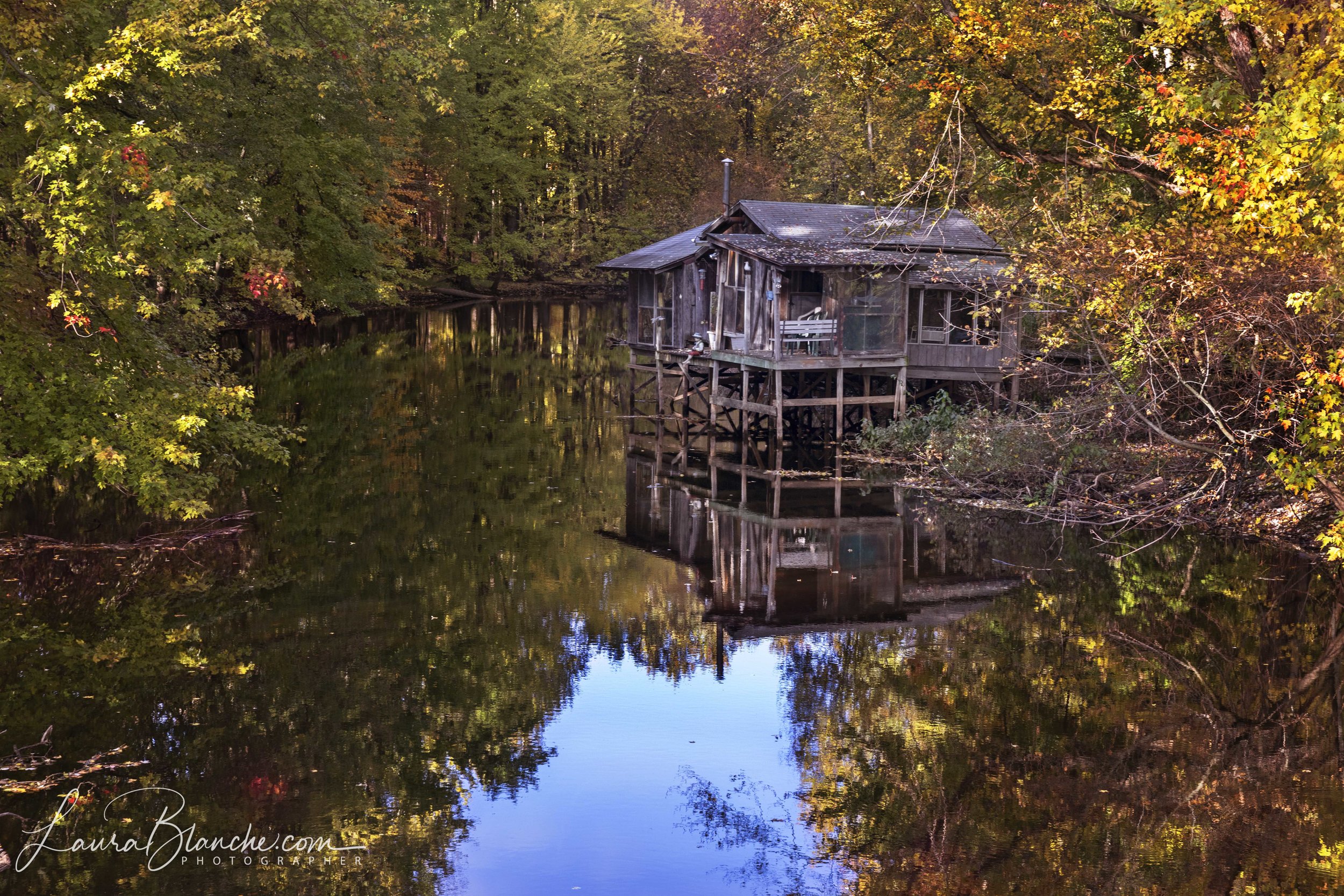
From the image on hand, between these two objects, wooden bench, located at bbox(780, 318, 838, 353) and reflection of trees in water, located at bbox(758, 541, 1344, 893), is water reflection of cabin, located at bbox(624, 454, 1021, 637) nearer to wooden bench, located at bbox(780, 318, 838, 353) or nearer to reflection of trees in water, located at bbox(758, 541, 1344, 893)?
reflection of trees in water, located at bbox(758, 541, 1344, 893)

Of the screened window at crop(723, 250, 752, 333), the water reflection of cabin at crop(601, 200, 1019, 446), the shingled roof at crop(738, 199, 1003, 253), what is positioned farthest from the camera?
the screened window at crop(723, 250, 752, 333)

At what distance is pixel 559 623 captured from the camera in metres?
16.2

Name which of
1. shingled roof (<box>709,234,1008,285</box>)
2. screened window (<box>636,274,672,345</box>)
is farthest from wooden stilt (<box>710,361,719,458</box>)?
shingled roof (<box>709,234,1008,285</box>)

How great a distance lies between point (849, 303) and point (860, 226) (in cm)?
196

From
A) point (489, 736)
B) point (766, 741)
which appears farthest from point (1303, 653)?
point (489, 736)

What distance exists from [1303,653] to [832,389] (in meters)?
18.7

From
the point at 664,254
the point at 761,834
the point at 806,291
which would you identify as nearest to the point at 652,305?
the point at 664,254

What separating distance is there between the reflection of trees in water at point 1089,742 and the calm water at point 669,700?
5 centimetres

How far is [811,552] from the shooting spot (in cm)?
1967

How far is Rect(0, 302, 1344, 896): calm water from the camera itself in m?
9.94

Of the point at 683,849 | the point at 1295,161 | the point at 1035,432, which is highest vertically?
the point at 1295,161

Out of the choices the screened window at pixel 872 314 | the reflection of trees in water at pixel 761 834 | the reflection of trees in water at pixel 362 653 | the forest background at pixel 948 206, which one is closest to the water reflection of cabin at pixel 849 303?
the screened window at pixel 872 314

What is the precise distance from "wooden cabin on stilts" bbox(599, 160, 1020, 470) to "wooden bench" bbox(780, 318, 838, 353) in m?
0.03

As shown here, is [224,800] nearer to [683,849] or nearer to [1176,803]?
[683,849]
